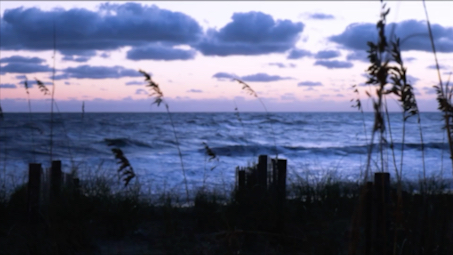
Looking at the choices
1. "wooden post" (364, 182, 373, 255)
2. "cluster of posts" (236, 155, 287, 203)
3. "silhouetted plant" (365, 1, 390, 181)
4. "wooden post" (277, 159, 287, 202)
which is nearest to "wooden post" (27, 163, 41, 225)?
"cluster of posts" (236, 155, 287, 203)

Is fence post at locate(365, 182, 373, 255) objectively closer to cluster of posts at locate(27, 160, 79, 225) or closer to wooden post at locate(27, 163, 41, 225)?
cluster of posts at locate(27, 160, 79, 225)

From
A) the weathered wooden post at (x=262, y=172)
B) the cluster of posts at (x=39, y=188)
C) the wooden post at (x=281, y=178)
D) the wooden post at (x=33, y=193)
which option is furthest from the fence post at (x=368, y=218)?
the wooden post at (x=33, y=193)

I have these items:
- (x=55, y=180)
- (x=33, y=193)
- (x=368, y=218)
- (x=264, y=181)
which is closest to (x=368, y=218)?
(x=368, y=218)

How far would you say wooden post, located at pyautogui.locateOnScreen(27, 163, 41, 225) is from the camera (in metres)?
5.05

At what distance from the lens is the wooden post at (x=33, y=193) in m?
5.05

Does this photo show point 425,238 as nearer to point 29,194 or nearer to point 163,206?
point 163,206

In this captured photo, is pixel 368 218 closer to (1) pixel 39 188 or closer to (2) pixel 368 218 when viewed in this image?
(2) pixel 368 218

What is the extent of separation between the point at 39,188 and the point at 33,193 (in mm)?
92

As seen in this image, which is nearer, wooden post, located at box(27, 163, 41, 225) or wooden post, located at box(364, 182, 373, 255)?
wooden post, located at box(364, 182, 373, 255)

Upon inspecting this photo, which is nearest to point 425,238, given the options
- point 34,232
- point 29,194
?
point 34,232

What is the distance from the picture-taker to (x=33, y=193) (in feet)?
16.7

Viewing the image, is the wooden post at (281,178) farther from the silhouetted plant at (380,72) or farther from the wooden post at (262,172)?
the silhouetted plant at (380,72)

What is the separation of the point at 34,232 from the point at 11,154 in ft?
47.4

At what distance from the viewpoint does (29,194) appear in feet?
16.7
